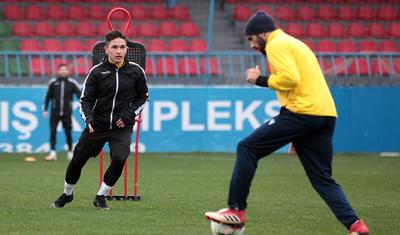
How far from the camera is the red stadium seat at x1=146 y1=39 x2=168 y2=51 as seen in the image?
25891 millimetres

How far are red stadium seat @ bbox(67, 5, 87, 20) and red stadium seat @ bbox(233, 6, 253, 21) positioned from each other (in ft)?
14.3

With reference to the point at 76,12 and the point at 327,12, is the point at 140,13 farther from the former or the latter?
the point at 327,12

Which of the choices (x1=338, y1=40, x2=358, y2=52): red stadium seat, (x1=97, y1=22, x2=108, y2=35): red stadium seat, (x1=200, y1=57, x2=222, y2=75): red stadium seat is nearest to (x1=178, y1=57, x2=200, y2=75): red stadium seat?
(x1=200, y1=57, x2=222, y2=75): red stadium seat

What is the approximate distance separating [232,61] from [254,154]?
50.6 feet

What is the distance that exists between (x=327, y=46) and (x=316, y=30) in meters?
1.04

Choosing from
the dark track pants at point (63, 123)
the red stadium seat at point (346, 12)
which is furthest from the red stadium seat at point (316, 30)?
the dark track pants at point (63, 123)

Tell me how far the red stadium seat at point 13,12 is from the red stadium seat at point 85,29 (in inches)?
60.4

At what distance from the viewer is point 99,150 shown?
1141 centimetres

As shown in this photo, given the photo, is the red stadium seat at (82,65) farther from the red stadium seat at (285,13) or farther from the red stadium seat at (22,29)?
the red stadium seat at (285,13)

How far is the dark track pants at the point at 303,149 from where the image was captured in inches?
345

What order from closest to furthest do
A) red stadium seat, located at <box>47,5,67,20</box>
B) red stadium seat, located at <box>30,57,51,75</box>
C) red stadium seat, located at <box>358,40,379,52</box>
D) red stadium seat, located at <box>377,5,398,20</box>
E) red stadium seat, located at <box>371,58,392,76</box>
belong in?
red stadium seat, located at <box>30,57,51,75</box>
red stadium seat, located at <box>371,58,392,76</box>
red stadium seat, located at <box>47,5,67,20</box>
red stadium seat, located at <box>358,40,379,52</box>
red stadium seat, located at <box>377,5,398,20</box>

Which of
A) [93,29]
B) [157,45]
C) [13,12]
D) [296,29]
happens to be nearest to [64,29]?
[93,29]

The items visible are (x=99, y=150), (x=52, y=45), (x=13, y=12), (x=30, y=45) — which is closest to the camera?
(x=99, y=150)

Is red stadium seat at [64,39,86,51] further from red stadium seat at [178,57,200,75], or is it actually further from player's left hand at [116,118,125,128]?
player's left hand at [116,118,125,128]
